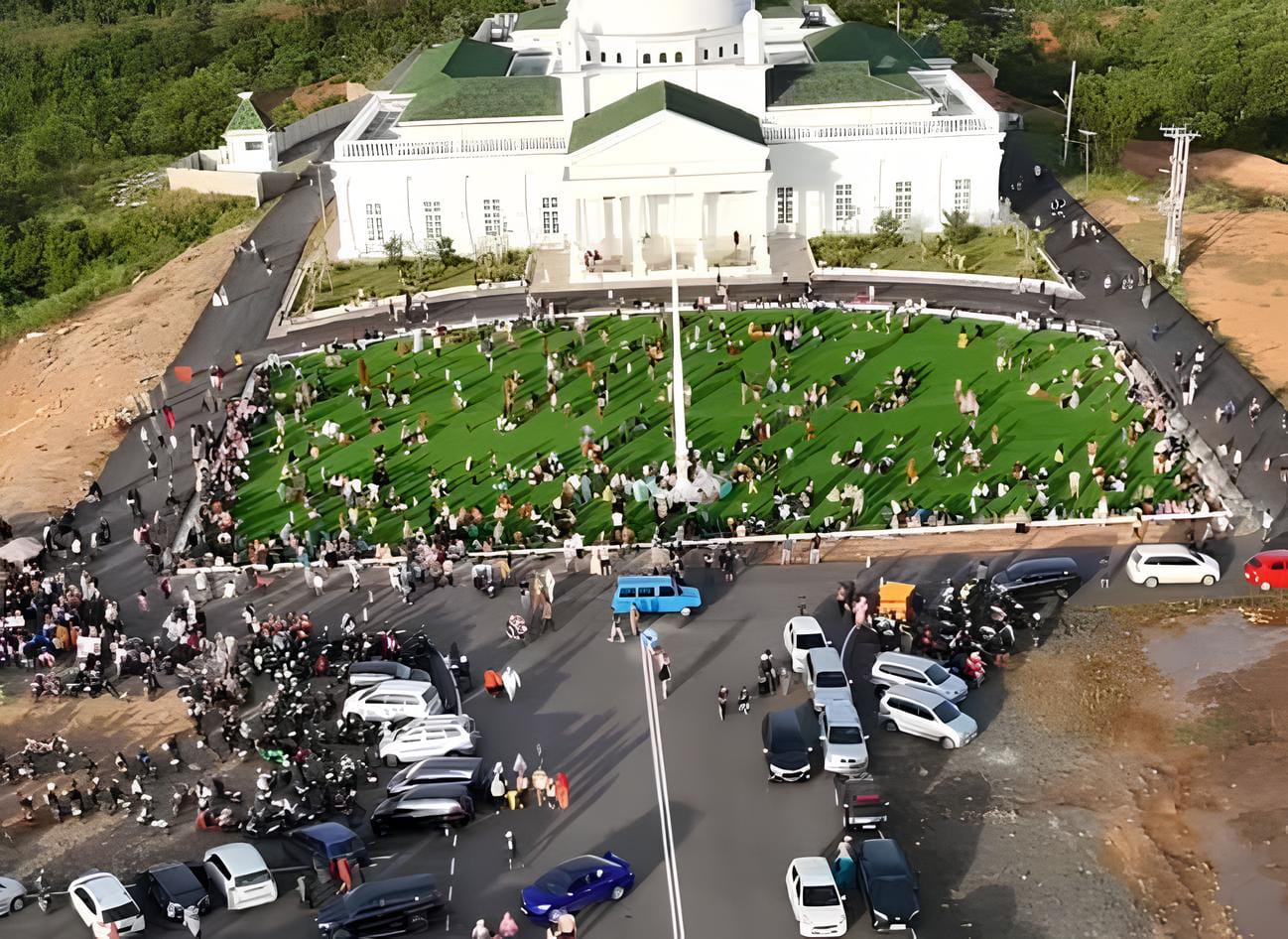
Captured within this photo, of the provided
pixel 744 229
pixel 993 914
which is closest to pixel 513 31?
pixel 744 229

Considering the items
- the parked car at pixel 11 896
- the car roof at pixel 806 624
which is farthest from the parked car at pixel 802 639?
the parked car at pixel 11 896

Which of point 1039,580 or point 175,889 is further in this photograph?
point 1039,580

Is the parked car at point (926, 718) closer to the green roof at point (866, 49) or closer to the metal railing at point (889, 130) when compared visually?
the metal railing at point (889, 130)

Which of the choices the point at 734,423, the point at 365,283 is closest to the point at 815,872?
the point at 734,423

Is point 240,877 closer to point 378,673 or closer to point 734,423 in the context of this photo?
point 378,673

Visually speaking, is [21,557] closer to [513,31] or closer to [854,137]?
[854,137]

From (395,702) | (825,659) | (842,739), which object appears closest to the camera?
(842,739)
